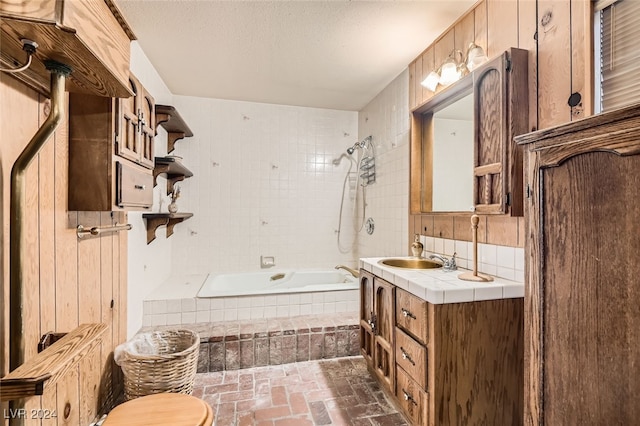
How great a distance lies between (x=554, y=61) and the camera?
142 centimetres

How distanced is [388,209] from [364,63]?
1305 mm

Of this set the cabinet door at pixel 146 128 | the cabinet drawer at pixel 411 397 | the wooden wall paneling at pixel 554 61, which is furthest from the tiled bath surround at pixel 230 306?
the wooden wall paneling at pixel 554 61

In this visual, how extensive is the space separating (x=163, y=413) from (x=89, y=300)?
766mm

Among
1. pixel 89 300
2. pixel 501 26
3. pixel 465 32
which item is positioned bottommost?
pixel 89 300

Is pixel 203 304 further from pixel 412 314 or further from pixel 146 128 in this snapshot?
pixel 412 314

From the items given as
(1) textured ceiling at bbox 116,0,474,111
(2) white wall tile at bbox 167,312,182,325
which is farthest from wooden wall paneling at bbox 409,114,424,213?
(2) white wall tile at bbox 167,312,182,325

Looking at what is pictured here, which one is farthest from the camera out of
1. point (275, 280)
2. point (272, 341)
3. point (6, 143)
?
point (275, 280)

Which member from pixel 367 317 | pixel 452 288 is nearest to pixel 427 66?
pixel 452 288

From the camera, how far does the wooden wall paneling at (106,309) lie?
1.72 m

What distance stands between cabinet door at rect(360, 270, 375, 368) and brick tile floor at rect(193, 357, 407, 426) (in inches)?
7.9

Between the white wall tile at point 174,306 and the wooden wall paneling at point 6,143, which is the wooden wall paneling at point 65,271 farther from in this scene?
the white wall tile at point 174,306

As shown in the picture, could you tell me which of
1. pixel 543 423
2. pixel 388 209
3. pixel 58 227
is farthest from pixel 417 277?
pixel 58 227

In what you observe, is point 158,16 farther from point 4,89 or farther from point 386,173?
point 386,173

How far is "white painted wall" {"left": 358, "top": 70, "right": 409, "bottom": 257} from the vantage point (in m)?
2.64
